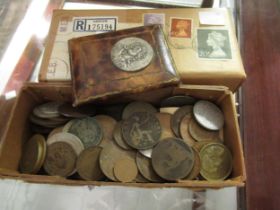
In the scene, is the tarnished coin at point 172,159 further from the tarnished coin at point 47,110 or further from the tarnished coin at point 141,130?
the tarnished coin at point 47,110

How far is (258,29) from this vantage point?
146cm

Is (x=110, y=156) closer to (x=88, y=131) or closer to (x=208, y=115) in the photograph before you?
(x=88, y=131)

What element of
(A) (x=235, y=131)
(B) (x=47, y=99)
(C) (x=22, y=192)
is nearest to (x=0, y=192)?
(C) (x=22, y=192)

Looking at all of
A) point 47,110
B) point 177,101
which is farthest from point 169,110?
point 47,110

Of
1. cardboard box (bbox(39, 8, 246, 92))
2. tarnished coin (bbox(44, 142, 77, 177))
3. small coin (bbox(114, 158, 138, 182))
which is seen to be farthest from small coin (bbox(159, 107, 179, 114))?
tarnished coin (bbox(44, 142, 77, 177))

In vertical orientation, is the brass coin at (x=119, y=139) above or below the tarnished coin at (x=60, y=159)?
above

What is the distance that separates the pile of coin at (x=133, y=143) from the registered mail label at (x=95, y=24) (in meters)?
0.28

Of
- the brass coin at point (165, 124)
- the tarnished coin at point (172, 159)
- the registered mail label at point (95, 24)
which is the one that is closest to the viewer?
the tarnished coin at point (172, 159)

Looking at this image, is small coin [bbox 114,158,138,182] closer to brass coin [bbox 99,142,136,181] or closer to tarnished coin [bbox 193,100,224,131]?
brass coin [bbox 99,142,136,181]

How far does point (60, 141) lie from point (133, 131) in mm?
232

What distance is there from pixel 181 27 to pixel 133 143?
0.45 m

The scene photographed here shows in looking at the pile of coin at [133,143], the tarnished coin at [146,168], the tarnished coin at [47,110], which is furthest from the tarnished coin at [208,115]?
the tarnished coin at [47,110]

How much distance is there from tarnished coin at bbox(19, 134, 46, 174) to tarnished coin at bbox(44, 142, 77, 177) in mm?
20

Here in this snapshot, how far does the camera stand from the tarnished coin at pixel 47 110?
97 centimetres
